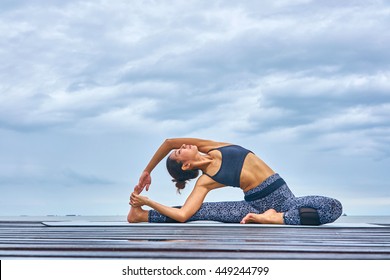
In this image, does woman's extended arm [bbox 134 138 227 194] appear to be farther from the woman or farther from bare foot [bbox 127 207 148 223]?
bare foot [bbox 127 207 148 223]

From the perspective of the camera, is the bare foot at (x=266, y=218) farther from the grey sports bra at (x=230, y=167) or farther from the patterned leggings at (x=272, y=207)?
the grey sports bra at (x=230, y=167)

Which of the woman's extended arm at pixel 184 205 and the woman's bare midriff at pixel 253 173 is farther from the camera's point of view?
the woman's bare midriff at pixel 253 173

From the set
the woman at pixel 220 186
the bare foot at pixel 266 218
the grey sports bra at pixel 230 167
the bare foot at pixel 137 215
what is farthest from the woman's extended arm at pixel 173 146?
the bare foot at pixel 266 218

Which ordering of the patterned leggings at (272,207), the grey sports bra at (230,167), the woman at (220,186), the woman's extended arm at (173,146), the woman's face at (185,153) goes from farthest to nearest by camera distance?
the woman's extended arm at (173,146) → the woman's face at (185,153) → the grey sports bra at (230,167) → the woman at (220,186) → the patterned leggings at (272,207)

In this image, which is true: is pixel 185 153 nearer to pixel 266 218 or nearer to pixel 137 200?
pixel 137 200

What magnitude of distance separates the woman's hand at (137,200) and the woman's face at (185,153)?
1.77 feet

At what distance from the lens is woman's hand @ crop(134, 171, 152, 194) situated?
17.5 feet

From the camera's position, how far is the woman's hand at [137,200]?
4980 mm

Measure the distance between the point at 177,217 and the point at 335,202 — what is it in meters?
1.30

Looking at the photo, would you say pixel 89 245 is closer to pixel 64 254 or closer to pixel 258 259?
pixel 64 254

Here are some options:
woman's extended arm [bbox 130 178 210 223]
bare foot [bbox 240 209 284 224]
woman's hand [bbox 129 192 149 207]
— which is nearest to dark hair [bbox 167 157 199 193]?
woman's extended arm [bbox 130 178 210 223]
